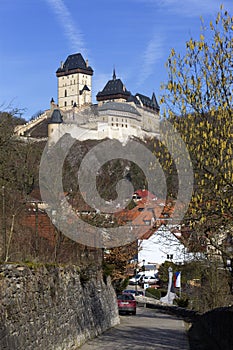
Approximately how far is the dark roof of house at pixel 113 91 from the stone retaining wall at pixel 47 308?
153 meters

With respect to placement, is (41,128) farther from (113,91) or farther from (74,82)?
(74,82)

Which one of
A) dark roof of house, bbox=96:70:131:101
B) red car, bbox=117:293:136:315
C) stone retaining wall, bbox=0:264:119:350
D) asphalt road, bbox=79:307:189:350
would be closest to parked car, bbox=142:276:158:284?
red car, bbox=117:293:136:315

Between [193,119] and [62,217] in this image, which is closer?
[193,119]

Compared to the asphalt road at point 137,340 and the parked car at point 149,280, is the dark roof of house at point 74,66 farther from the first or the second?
the asphalt road at point 137,340

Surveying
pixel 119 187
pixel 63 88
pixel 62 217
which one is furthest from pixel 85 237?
pixel 63 88

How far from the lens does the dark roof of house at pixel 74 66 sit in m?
183

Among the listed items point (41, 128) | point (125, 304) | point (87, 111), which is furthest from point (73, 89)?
point (125, 304)

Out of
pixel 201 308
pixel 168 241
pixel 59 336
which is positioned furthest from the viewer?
pixel 201 308

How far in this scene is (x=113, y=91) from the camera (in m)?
171

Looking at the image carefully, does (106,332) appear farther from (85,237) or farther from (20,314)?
(20,314)

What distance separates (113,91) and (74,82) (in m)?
17.0

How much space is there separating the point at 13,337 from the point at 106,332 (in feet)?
35.3

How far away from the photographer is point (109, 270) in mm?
24500

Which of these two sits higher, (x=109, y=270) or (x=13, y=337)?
(x=109, y=270)
